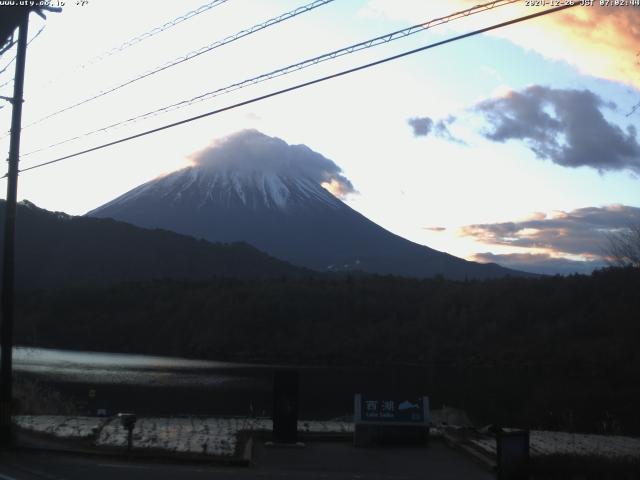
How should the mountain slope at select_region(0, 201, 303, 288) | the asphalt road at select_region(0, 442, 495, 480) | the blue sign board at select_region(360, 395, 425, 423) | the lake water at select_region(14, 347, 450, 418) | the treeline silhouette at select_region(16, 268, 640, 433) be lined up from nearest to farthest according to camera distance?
the asphalt road at select_region(0, 442, 495, 480) < the blue sign board at select_region(360, 395, 425, 423) < the lake water at select_region(14, 347, 450, 418) < the treeline silhouette at select_region(16, 268, 640, 433) < the mountain slope at select_region(0, 201, 303, 288)

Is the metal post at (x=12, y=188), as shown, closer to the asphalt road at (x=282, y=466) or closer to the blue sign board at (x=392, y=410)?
the asphalt road at (x=282, y=466)

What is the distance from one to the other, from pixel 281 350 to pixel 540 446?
79976 millimetres

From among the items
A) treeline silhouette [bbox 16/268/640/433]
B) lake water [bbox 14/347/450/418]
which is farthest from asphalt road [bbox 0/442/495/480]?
treeline silhouette [bbox 16/268/640/433]

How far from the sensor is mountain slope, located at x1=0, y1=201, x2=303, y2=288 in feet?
416

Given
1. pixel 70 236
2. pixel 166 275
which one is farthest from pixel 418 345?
pixel 70 236

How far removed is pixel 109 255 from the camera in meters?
138

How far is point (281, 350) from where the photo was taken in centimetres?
9469

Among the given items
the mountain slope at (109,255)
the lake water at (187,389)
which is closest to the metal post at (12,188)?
the lake water at (187,389)

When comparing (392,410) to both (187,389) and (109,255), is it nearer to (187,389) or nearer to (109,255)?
(187,389)

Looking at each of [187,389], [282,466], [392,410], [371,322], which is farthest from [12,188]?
[371,322]

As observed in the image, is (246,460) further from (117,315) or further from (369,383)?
(117,315)

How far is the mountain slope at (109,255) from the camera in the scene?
127 meters

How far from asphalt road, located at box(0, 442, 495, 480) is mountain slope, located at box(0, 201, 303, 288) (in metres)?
112

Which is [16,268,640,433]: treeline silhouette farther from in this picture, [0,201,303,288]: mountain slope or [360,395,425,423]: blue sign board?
[360,395,425,423]: blue sign board
